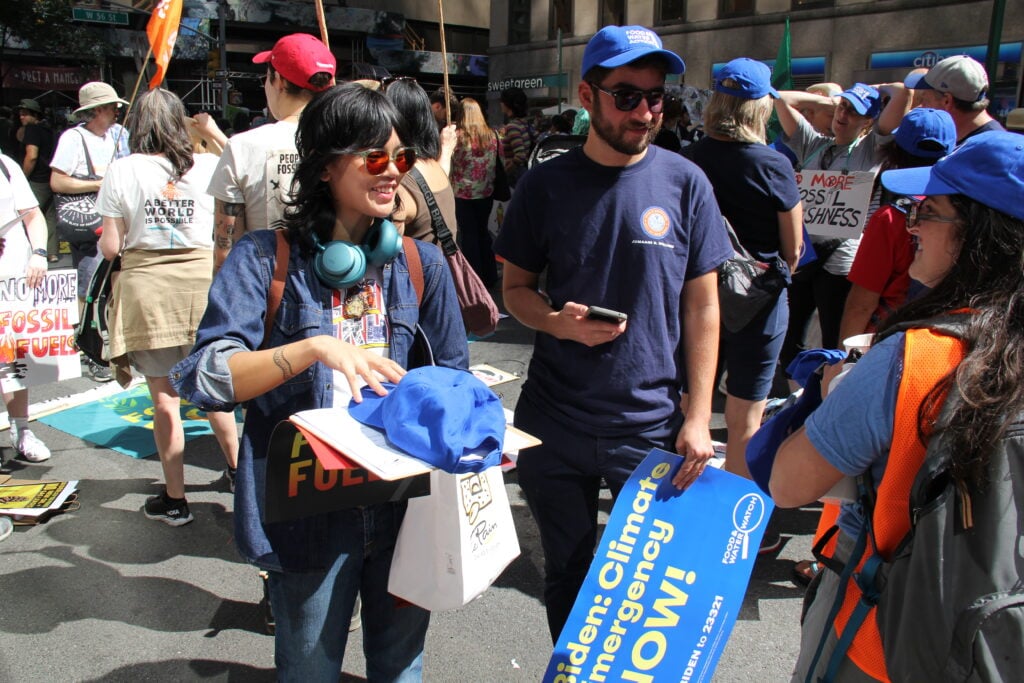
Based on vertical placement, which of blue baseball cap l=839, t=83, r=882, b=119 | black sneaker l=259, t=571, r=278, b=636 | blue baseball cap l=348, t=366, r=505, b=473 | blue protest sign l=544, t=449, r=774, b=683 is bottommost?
black sneaker l=259, t=571, r=278, b=636

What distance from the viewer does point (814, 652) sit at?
1688mm

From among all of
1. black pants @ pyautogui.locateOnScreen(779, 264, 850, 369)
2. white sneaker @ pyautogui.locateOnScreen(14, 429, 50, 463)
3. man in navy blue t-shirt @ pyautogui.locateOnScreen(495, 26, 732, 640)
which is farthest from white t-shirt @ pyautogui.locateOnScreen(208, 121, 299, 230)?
black pants @ pyautogui.locateOnScreen(779, 264, 850, 369)

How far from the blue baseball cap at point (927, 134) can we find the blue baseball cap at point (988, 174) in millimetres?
2156

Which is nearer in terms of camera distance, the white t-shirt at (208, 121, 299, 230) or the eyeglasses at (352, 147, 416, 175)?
the eyeglasses at (352, 147, 416, 175)

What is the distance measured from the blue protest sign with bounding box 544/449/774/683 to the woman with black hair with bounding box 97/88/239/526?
237cm

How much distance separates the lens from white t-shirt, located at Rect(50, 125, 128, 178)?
20.5 ft

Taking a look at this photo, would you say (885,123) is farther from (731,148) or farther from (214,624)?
(214,624)

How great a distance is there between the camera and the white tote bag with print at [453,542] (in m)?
1.84

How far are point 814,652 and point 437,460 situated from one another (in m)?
0.86

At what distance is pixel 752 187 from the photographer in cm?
354

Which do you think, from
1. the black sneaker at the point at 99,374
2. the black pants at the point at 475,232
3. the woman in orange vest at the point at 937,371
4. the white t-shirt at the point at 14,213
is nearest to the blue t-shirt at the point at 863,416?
the woman in orange vest at the point at 937,371

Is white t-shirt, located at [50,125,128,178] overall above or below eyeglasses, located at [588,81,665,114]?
below

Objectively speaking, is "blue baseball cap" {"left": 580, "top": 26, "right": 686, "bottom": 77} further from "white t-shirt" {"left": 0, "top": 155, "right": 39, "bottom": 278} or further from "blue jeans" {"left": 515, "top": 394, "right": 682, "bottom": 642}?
"white t-shirt" {"left": 0, "top": 155, "right": 39, "bottom": 278}

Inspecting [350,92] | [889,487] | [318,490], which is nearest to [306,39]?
[350,92]
